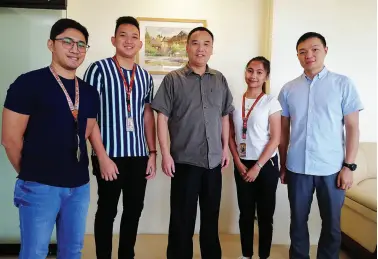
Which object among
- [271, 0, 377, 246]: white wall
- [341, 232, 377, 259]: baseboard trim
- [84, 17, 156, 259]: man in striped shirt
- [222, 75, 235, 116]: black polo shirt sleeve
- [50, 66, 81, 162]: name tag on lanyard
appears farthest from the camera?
[271, 0, 377, 246]: white wall

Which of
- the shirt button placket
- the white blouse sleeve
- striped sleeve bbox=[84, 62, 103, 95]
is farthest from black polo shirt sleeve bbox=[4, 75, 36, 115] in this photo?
the shirt button placket

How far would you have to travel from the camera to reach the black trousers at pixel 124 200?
2.05 metres

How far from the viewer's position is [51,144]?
5.01ft

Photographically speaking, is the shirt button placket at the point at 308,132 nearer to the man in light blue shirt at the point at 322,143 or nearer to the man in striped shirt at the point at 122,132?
the man in light blue shirt at the point at 322,143

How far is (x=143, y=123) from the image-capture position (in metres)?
2.19

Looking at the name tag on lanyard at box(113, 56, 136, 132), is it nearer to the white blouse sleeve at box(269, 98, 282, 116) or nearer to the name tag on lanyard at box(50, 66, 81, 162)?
the name tag on lanyard at box(50, 66, 81, 162)

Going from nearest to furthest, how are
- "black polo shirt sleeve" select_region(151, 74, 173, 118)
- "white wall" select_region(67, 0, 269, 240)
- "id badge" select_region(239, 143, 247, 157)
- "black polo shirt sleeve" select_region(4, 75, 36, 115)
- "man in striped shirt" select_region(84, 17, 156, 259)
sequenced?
"black polo shirt sleeve" select_region(4, 75, 36, 115) → "man in striped shirt" select_region(84, 17, 156, 259) → "black polo shirt sleeve" select_region(151, 74, 173, 118) → "id badge" select_region(239, 143, 247, 157) → "white wall" select_region(67, 0, 269, 240)

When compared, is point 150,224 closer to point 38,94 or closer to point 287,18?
point 38,94

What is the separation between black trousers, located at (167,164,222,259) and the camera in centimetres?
214

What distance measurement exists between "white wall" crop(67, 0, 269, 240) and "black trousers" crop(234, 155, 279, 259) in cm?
81

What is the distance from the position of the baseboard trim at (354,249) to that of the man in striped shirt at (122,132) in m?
1.80

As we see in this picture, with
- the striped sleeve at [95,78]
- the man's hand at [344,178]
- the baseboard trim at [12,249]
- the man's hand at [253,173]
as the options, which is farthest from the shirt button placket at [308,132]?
the baseboard trim at [12,249]

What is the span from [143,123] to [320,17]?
1987mm

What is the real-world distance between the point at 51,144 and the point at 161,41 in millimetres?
1881
